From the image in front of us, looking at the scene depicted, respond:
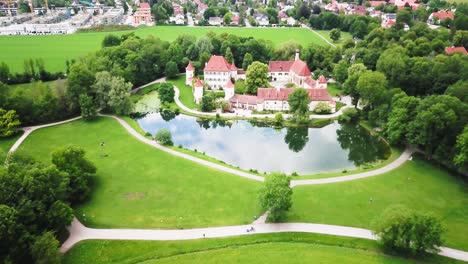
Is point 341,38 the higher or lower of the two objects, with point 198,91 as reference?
higher

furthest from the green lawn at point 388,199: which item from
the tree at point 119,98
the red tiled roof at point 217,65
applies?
the red tiled roof at point 217,65

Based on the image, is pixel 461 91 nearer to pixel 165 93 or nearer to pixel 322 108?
pixel 322 108

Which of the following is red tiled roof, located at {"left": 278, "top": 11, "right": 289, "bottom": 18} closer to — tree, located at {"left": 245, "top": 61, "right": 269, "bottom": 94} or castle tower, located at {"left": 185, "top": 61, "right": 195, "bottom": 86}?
castle tower, located at {"left": 185, "top": 61, "right": 195, "bottom": 86}

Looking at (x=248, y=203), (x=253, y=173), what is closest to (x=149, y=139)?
(x=253, y=173)

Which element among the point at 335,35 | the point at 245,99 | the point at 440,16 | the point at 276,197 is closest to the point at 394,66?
the point at 245,99

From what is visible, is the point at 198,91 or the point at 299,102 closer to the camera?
the point at 299,102

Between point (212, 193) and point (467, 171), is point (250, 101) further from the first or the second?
point (467, 171)

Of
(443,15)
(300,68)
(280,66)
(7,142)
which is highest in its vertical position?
(443,15)
